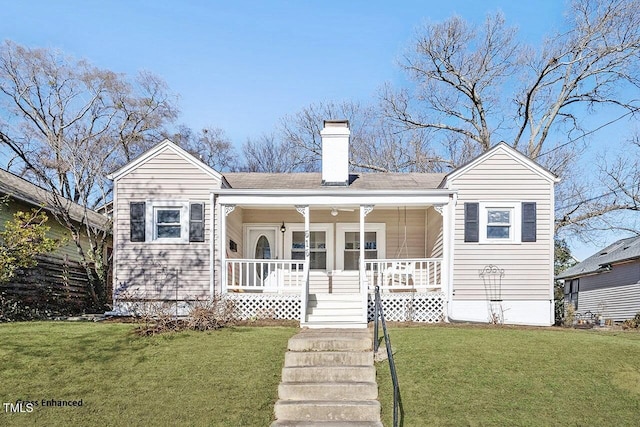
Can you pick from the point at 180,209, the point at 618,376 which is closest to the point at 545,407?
the point at 618,376

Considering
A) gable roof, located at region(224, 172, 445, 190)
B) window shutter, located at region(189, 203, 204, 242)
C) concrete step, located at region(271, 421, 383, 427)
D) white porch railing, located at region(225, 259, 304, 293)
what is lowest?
concrete step, located at region(271, 421, 383, 427)

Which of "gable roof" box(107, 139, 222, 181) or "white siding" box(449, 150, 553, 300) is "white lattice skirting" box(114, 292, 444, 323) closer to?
"white siding" box(449, 150, 553, 300)

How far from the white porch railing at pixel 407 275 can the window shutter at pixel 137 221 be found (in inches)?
219

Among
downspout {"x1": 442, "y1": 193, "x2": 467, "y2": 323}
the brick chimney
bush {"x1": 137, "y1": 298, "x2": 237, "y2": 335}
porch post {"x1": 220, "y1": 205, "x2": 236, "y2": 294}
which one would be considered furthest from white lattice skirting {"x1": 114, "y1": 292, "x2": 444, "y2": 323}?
the brick chimney

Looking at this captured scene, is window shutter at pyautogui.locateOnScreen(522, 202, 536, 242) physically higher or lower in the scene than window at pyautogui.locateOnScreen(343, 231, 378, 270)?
higher

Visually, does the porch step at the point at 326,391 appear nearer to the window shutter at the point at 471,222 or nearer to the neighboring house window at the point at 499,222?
the window shutter at the point at 471,222

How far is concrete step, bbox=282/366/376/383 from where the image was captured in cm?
829

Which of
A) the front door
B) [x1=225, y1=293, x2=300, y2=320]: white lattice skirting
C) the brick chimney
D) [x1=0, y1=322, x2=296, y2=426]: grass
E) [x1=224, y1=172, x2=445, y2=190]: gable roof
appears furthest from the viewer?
the front door

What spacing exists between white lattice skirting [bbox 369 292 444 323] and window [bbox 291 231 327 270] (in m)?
2.61

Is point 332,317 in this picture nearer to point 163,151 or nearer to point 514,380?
point 514,380

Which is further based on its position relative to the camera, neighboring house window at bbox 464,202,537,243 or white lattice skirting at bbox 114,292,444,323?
neighboring house window at bbox 464,202,537,243

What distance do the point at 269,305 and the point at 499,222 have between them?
5.99 m

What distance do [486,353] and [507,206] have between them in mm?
5416

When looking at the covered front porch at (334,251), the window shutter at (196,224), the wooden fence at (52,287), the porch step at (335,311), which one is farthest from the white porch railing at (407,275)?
the wooden fence at (52,287)
